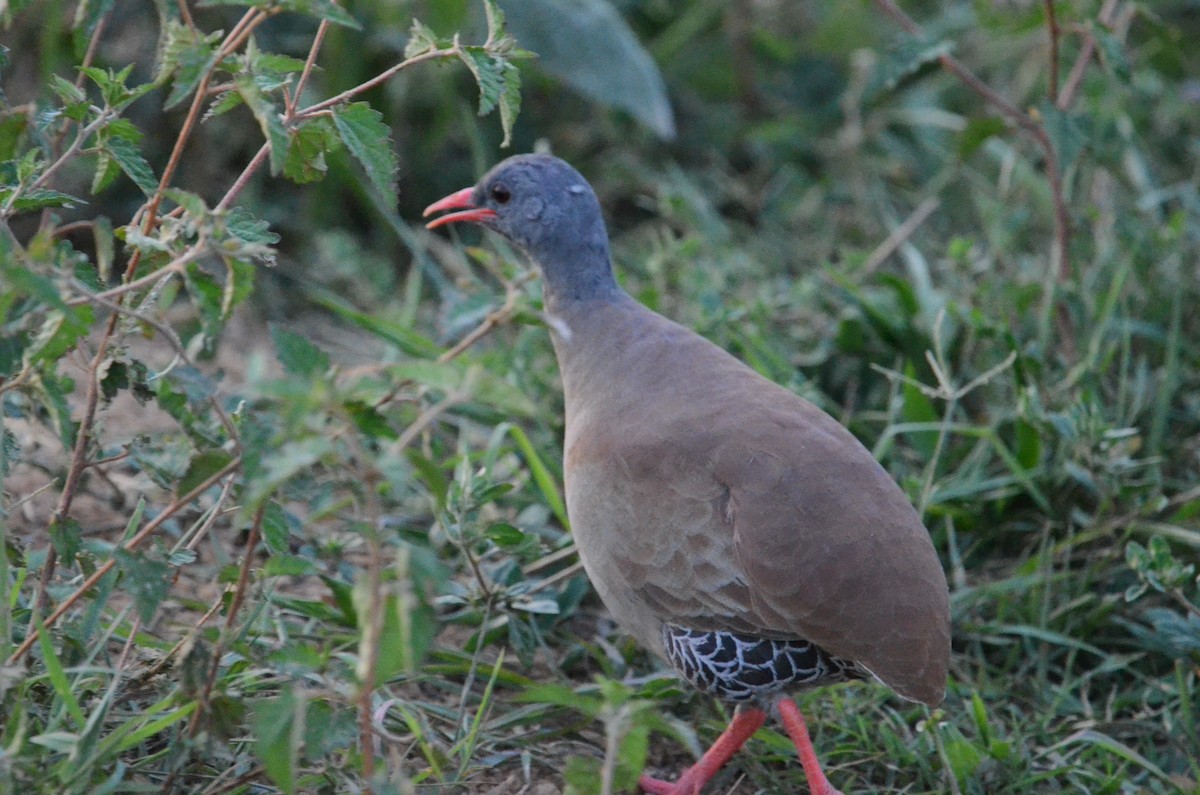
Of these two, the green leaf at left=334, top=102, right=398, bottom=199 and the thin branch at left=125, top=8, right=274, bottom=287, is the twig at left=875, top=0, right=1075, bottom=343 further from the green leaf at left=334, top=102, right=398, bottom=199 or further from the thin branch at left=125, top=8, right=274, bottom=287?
the thin branch at left=125, top=8, right=274, bottom=287

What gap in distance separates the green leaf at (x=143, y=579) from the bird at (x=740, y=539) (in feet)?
3.30

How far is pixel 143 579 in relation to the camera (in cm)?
233

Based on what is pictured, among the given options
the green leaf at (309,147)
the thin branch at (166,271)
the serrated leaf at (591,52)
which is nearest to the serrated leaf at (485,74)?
the green leaf at (309,147)

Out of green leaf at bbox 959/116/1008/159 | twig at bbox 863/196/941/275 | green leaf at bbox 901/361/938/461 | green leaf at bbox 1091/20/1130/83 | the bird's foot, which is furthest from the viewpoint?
twig at bbox 863/196/941/275

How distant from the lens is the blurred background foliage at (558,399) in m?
2.30

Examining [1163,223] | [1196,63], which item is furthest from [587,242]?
[1196,63]

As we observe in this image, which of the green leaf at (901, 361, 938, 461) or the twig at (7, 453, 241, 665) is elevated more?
the twig at (7, 453, 241, 665)

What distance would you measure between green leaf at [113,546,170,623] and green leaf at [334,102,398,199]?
817 mm

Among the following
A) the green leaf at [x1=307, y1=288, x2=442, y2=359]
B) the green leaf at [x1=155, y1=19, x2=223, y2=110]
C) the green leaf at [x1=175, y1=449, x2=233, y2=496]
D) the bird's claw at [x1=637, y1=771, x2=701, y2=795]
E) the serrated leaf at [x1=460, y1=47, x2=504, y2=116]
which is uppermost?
the green leaf at [x1=155, y1=19, x2=223, y2=110]

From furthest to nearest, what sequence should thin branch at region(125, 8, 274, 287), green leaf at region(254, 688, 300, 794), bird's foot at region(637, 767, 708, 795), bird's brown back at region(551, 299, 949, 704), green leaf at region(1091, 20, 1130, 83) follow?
green leaf at region(1091, 20, 1130, 83)
bird's foot at region(637, 767, 708, 795)
bird's brown back at region(551, 299, 949, 704)
thin branch at region(125, 8, 274, 287)
green leaf at region(254, 688, 300, 794)

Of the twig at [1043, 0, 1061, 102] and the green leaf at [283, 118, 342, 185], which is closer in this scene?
the green leaf at [283, 118, 342, 185]

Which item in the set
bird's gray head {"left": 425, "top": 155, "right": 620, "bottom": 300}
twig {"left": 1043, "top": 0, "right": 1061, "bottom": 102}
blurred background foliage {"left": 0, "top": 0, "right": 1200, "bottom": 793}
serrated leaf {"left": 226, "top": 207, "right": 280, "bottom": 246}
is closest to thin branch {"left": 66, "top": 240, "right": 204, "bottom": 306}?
blurred background foliage {"left": 0, "top": 0, "right": 1200, "bottom": 793}

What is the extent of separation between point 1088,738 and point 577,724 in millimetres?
1238

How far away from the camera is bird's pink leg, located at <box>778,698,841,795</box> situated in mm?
2885
